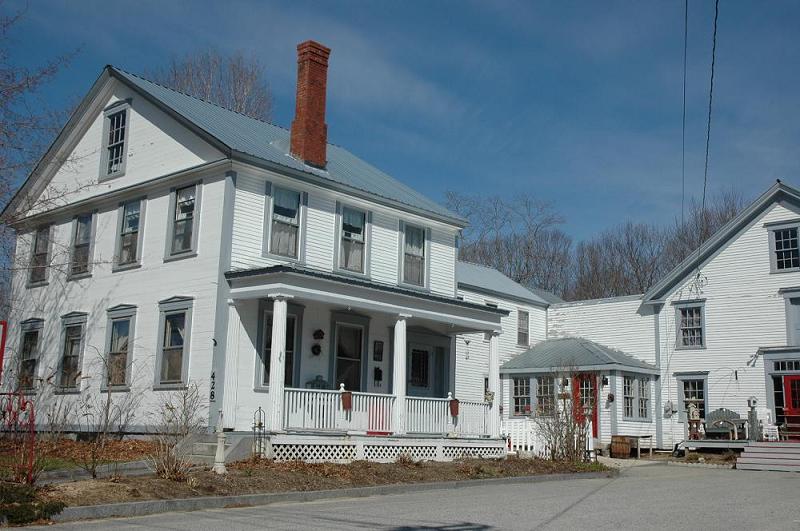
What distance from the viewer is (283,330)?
58.7 feet

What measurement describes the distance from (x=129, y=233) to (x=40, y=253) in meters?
4.53

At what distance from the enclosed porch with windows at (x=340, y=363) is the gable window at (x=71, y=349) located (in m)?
5.72

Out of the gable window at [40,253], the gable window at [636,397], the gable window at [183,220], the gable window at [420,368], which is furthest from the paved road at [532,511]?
the gable window at [40,253]

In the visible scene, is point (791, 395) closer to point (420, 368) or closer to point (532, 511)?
point (420, 368)

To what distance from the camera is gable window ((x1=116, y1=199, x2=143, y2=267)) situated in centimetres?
2147

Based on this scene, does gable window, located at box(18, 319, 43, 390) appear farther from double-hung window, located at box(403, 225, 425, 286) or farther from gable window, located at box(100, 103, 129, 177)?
double-hung window, located at box(403, 225, 425, 286)

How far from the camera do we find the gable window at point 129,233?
21469 millimetres

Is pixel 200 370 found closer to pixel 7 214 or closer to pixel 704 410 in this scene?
pixel 7 214

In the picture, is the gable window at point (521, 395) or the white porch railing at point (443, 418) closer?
the white porch railing at point (443, 418)

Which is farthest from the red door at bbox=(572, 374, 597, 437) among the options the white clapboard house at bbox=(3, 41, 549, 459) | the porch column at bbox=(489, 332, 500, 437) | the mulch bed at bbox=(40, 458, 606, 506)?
the mulch bed at bbox=(40, 458, 606, 506)

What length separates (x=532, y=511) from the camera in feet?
39.8

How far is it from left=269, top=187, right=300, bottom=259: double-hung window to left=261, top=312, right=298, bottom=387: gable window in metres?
1.61

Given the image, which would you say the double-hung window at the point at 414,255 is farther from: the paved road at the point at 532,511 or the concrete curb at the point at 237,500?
the paved road at the point at 532,511

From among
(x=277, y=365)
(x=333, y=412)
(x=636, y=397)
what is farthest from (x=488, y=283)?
(x=277, y=365)
